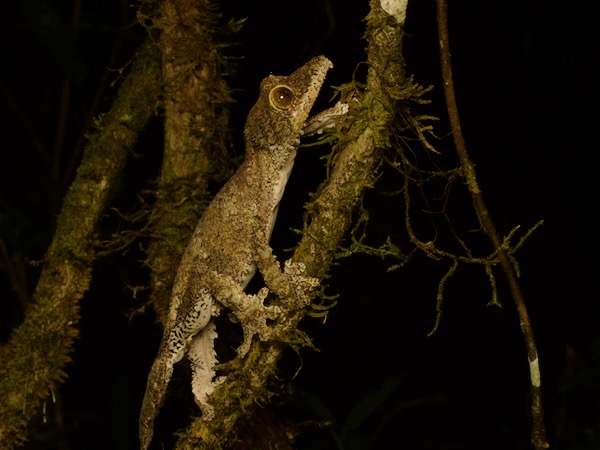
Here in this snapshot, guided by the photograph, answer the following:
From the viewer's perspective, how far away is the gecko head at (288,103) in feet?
7.53

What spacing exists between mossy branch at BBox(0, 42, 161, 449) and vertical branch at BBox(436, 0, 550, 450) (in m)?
1.26

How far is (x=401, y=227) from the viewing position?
400cm

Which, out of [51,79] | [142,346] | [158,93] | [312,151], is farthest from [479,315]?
[51,79]

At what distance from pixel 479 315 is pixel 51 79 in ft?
9.59

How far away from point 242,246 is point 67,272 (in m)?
0.98

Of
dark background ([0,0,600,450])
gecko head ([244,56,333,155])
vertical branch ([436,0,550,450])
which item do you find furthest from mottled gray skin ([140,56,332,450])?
dark background ([0,0,600,450])

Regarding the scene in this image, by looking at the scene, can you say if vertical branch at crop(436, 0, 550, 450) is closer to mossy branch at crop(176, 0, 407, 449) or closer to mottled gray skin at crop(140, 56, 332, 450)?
mossy branch at crop(176, 0, 407, 449)

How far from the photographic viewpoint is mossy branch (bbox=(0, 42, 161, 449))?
119 inches

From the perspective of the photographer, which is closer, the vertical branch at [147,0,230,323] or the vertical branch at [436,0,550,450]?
the vertical branch at [436,0,550,450]

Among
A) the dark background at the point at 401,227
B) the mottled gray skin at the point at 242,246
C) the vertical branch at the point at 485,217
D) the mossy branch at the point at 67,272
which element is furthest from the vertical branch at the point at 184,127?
the vertical branch at the point at 485,217

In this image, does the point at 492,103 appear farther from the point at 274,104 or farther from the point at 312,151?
the point at 274,104

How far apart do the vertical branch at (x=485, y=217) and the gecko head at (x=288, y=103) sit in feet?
1.12

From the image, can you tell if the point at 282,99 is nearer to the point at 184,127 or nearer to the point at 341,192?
the point at 341,192

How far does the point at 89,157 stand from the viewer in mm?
3064
